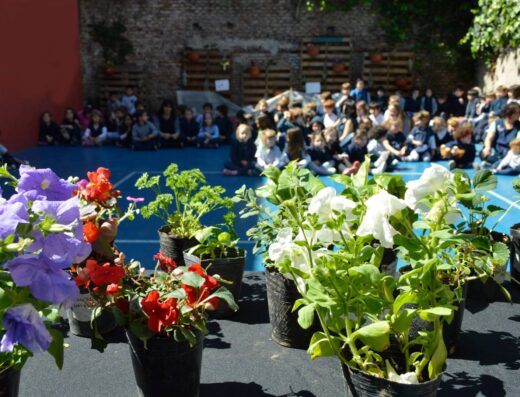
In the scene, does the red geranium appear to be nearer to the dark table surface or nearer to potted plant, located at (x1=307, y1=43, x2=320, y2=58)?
the dark table surface

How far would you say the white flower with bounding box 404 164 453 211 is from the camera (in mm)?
1894

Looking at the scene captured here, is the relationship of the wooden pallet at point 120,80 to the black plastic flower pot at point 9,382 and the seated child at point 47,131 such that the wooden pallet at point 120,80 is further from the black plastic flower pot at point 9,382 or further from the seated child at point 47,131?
the black plastic flower pot at point 9,382

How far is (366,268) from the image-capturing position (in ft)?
5.28

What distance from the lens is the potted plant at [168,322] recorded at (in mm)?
1915

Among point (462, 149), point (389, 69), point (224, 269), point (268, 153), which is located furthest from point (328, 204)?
point (389, 69)

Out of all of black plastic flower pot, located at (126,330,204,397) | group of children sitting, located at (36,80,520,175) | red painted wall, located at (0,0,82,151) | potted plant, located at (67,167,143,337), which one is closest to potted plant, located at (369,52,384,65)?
group of children sitting, located at (36,80,520,175)

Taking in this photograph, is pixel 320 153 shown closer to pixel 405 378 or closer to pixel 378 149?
pixel 378 149

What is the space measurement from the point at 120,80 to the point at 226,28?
10.1 ft

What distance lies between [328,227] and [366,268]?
20 centimetres

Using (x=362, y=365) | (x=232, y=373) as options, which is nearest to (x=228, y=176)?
(x=232, y=373)

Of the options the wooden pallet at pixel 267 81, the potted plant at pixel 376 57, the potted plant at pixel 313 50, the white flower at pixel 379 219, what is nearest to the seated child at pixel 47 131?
the wooden pallet at pixel 267 81

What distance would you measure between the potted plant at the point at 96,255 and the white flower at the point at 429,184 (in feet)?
3.19

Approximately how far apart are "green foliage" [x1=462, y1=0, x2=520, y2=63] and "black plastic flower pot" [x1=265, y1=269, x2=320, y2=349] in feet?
36.2

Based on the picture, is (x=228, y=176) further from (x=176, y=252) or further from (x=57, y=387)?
(x=57, y=387)
